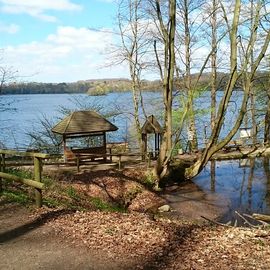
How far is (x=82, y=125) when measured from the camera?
21062 millimetres

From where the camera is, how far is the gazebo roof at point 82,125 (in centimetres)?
2059

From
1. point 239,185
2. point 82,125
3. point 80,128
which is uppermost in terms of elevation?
point 82,125

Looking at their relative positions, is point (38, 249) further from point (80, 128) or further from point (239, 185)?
point (239, 185)

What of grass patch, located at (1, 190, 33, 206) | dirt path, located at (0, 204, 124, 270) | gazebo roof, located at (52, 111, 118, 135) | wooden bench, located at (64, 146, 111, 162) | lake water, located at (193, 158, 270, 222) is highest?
gazebo roof, located at (52, 111, 118, 135)

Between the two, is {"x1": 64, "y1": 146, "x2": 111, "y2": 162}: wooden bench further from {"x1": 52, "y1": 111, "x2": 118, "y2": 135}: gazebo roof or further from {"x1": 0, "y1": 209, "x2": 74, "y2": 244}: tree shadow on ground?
{"x1": 0, "y1": 209, "x2": 74, "y2": 244}: tree shadow on ground

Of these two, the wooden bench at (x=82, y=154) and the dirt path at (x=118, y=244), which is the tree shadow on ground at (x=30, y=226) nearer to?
the dirt path at (x=118, y=244)

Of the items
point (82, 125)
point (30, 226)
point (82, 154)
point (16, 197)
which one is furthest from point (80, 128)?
point (30, 226)

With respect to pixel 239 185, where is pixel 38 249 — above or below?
above

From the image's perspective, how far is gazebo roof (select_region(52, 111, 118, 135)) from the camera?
67.6 ft

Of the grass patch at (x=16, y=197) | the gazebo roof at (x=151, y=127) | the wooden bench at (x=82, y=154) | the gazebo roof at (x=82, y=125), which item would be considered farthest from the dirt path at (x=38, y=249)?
the gazebo roof at (x=151, y=127)

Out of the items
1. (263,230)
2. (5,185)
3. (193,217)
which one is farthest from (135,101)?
(263,230)

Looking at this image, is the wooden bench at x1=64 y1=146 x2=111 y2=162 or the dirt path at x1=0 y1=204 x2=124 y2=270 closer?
the dirt path at x1=0 y1=204 x2=124 y2=270

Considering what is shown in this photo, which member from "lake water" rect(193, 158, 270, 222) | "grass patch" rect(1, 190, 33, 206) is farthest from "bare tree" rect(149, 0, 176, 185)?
"grass patch" rect(1, 190, 33, 206)

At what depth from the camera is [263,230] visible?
24.8 ft
